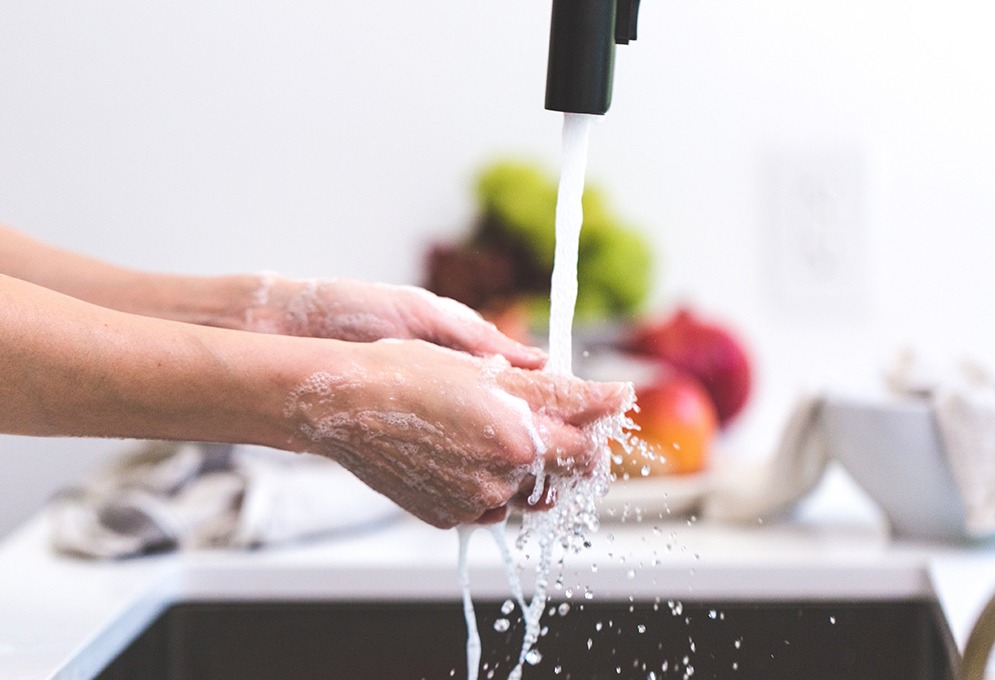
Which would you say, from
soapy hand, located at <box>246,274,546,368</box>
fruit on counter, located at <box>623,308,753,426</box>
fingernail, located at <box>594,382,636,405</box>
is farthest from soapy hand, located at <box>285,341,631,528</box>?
fruit on counter, located at <box>623,308,753,426</box>

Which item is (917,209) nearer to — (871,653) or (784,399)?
(784,399)

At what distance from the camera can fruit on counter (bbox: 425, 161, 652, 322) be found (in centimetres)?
142

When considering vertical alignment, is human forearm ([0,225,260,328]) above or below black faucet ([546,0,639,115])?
below

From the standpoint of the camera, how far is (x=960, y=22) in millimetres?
1470

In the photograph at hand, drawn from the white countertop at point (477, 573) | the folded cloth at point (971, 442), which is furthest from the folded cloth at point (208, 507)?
the folded cloth at point (971, 442)

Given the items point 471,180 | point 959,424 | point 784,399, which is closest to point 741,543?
point 959,424

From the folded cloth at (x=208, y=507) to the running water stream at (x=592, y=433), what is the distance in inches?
12.8

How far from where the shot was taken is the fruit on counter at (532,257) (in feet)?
4.65

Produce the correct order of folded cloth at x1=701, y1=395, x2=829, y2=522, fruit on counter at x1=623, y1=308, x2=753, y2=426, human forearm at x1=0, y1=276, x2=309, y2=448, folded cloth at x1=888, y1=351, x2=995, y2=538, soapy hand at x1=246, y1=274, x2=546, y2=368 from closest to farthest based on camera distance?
human forearm at x1=0, y1=276, x2=309, y2=448, soapy hand at x1=246, y1=274, x2=546, y2=368, folded cloth at x1=888, y1=351, x2=995, y2=538, folded cloth at x1=701, y1=395, x2=829, y2=522, fruit on counter at x1=623, y1=308, x2=753, y2=426

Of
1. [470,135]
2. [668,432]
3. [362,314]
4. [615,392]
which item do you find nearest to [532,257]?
[470,135]

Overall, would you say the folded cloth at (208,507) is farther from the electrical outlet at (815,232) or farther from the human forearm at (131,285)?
the electrical outlet at (815,232)

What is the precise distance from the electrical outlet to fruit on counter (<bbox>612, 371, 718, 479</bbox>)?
343mm

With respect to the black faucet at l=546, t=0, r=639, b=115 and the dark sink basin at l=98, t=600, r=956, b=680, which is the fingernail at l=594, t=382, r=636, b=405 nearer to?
the black faucet at l=546, t=0, r=639, b=115

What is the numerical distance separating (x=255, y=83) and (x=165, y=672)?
2.59 ft
